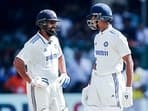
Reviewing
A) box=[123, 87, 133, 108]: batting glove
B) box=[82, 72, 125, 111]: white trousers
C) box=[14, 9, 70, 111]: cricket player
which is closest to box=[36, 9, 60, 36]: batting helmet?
box=[14, 9, 70, 111]: cricket player

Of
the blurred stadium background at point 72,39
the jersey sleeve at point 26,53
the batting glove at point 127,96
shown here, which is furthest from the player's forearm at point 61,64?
the blurred stadium background at point 72,39

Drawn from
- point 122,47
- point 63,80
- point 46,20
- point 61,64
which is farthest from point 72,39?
point 122,47

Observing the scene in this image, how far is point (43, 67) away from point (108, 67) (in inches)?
33.0

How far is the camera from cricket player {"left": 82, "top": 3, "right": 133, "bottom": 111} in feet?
35.5

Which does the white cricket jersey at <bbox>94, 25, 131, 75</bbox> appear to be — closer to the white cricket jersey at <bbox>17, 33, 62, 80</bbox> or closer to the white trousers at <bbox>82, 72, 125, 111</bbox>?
the white trousers at <bbox>82, 72, 125, 111</bbox>

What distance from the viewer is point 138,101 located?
575 inches

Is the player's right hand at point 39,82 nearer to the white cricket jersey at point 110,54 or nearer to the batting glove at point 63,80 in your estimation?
the batting glove at point 63,80

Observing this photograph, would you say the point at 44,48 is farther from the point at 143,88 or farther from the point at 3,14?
the point at 3,14

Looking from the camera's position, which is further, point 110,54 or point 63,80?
point 63,80

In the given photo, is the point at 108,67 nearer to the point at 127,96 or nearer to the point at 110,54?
the point at 110,54

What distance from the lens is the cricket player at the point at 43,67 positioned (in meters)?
10.9

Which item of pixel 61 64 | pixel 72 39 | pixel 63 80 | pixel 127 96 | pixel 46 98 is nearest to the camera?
pixel 127 96

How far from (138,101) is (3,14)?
7.86 m

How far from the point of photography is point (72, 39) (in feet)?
63.5
